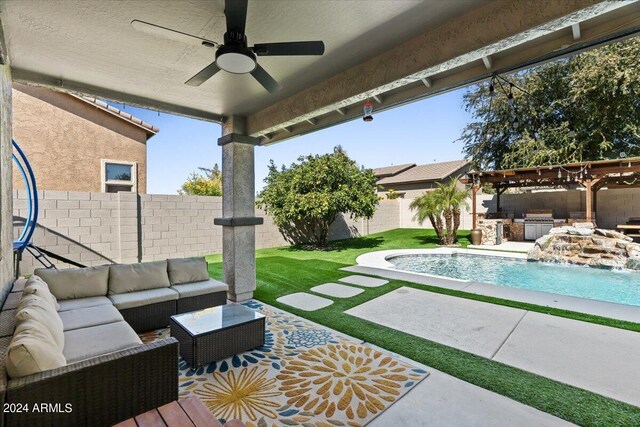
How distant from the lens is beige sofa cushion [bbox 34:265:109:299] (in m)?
3.79

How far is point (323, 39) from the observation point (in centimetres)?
301

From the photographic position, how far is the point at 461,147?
61.5ft

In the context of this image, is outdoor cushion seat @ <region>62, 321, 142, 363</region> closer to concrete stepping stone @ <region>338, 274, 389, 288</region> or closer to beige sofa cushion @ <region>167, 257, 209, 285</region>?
beige sofa cushion @ <region>167, 257, 209, 285</region>

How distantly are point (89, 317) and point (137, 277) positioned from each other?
115 centimetres

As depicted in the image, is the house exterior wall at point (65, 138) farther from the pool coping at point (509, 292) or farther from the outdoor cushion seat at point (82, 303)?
the pool coping at point (509, 292)

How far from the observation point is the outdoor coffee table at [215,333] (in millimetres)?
3121

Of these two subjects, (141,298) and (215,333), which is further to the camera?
(141,298)

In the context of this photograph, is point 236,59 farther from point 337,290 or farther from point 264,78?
point 337,290

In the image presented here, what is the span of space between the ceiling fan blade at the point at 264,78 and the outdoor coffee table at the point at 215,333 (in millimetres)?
2570

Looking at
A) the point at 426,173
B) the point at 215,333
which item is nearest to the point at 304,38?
the point at 215,333

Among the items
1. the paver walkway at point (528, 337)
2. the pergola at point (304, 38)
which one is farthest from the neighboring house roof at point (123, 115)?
the paver walkway at point (528, 337)

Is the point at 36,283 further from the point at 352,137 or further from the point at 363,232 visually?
the point at 352,137

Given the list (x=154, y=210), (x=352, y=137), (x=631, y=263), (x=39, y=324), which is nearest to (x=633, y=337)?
(x=39, y=324)

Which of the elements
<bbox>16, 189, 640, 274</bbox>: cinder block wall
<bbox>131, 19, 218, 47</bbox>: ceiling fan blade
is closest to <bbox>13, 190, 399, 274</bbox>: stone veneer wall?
<bbox>16, 189, 640, 274</bbox>: cinder block wall
